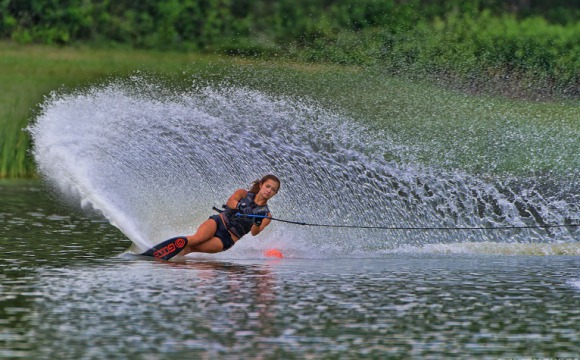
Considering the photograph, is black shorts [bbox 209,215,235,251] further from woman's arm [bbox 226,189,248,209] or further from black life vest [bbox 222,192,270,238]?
woman's arm [bbox 226,189,248,209]

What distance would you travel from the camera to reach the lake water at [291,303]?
9.74 meters

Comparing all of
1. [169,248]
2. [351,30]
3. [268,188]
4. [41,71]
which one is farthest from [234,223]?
[351,30]

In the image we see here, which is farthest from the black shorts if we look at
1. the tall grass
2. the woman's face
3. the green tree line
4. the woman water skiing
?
the green tree line

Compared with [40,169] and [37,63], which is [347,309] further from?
[37,63]

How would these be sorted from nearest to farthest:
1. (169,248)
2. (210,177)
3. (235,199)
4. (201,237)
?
(169,248), (201,237), (235,199), (210,177)

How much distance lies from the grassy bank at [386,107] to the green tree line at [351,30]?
118 cm

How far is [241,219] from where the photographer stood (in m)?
14.8

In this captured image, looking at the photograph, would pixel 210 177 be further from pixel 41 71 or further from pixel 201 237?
pixel 41 71

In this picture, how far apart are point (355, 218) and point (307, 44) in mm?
13986

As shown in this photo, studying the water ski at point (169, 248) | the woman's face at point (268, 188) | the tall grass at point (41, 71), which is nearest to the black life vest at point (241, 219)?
the woman's face at point (268, 188)

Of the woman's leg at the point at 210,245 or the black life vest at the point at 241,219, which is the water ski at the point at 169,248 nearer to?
the woman's leg at the point at 210,245

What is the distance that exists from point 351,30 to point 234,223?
731 inches

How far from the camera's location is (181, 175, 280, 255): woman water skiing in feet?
48.1

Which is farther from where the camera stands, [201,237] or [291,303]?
[201,237]
